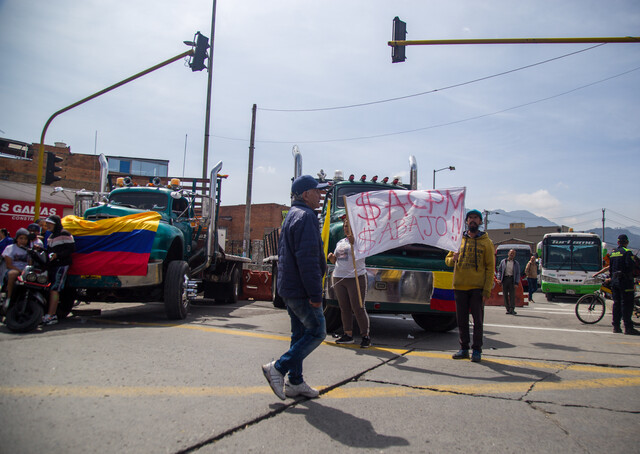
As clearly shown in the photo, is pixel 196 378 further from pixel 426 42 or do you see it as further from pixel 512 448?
pixel 426 42

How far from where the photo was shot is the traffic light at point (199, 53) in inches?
503

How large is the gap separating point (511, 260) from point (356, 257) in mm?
8527

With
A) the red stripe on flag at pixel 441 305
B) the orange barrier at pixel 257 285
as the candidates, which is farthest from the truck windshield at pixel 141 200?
the red stripe on flag at pixel 441 305

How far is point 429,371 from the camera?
491 cm

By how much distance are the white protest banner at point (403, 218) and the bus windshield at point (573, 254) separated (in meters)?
17.2

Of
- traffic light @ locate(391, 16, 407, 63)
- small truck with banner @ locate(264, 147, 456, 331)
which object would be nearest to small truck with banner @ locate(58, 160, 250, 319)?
small truck with banner @ locate(264, 147, 456, 331)

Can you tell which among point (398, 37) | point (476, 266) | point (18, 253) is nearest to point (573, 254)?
point (398, 37)

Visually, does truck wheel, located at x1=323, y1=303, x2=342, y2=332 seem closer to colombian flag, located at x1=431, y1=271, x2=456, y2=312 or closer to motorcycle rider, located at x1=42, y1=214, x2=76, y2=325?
colombian flag, located at x1=431, y1=271, x2=456, y2=312

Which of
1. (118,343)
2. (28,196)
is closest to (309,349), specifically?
(118,343)

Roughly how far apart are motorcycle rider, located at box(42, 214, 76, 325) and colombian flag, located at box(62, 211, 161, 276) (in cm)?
27

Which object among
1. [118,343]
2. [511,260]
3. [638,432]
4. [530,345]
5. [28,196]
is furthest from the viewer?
[28,196]

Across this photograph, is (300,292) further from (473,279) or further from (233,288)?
(233,288)

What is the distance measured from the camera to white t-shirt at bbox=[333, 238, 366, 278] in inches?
252

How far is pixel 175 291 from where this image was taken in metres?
7.84
